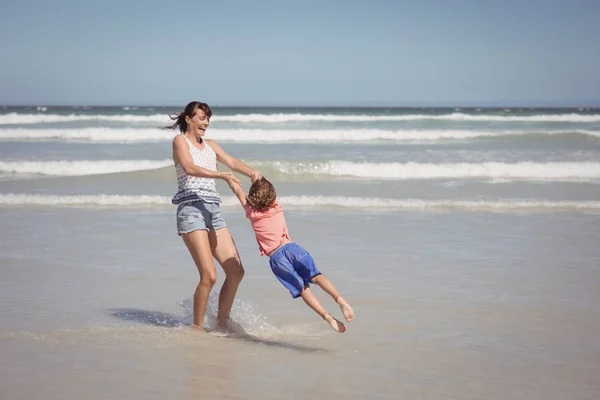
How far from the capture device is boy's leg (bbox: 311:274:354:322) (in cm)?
467

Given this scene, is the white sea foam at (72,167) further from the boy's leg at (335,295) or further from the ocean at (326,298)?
the boy's leg at (335,295)

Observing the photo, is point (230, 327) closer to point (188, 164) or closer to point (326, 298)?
point (326, 298)

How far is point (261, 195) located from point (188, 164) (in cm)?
55

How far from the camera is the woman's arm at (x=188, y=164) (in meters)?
4.77

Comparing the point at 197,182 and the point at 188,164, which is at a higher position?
the point at 188,164

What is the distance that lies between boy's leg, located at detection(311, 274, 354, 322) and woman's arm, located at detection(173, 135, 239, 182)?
90cm

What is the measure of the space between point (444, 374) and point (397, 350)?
1.71 feet

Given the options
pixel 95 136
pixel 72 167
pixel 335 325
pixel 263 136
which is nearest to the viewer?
pixel 335 325

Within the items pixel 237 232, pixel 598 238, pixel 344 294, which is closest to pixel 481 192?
pixel 598 238

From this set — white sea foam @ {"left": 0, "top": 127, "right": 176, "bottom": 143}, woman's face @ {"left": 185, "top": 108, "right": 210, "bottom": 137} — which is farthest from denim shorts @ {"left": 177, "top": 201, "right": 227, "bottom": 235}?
white sea foam @ {"left": 0, "top": 127, "right": 176, "bottom": 143}

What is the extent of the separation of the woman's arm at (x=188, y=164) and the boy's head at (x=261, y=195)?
17 centimetres

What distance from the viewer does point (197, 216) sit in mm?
5059

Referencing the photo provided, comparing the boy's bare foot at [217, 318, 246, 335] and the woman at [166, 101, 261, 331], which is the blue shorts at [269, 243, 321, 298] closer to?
the woman at [166, 101, 261, 331]

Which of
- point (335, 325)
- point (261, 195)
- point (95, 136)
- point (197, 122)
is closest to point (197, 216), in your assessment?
point (261, 195)
